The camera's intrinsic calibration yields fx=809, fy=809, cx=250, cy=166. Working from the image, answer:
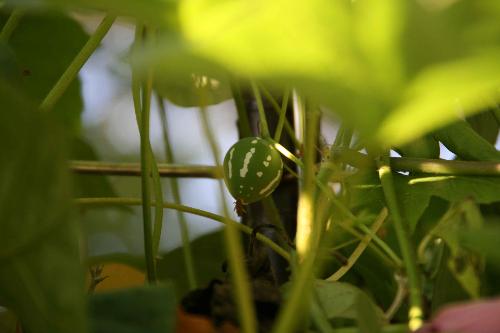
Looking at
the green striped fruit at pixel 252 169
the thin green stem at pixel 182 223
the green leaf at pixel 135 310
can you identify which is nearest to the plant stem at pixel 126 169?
the thin green stem at pixel 182 223

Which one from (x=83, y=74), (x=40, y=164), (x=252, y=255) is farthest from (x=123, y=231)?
(x=40, y=164)

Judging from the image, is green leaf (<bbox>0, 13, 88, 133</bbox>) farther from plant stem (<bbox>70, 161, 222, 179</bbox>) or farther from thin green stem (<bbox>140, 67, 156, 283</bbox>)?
thin green stem (<bbox>140, 67, 156, 283</bbox>)

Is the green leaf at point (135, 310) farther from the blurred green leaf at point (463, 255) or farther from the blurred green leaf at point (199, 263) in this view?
the blurred green leaf at point (199, 263)

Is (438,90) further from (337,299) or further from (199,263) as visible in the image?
(199,263)

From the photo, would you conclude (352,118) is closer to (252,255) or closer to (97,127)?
(252,255)

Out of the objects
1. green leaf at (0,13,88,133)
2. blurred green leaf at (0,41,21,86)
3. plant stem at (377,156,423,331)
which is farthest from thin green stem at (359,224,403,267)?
green leaf at (0,13,88,133)

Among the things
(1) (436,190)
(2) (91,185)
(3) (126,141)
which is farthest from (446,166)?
(3) (126,141)

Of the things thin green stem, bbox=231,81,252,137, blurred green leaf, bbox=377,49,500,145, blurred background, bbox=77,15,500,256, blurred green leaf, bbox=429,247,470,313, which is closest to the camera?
blurred green leaf, bbox=377,49,500,145
